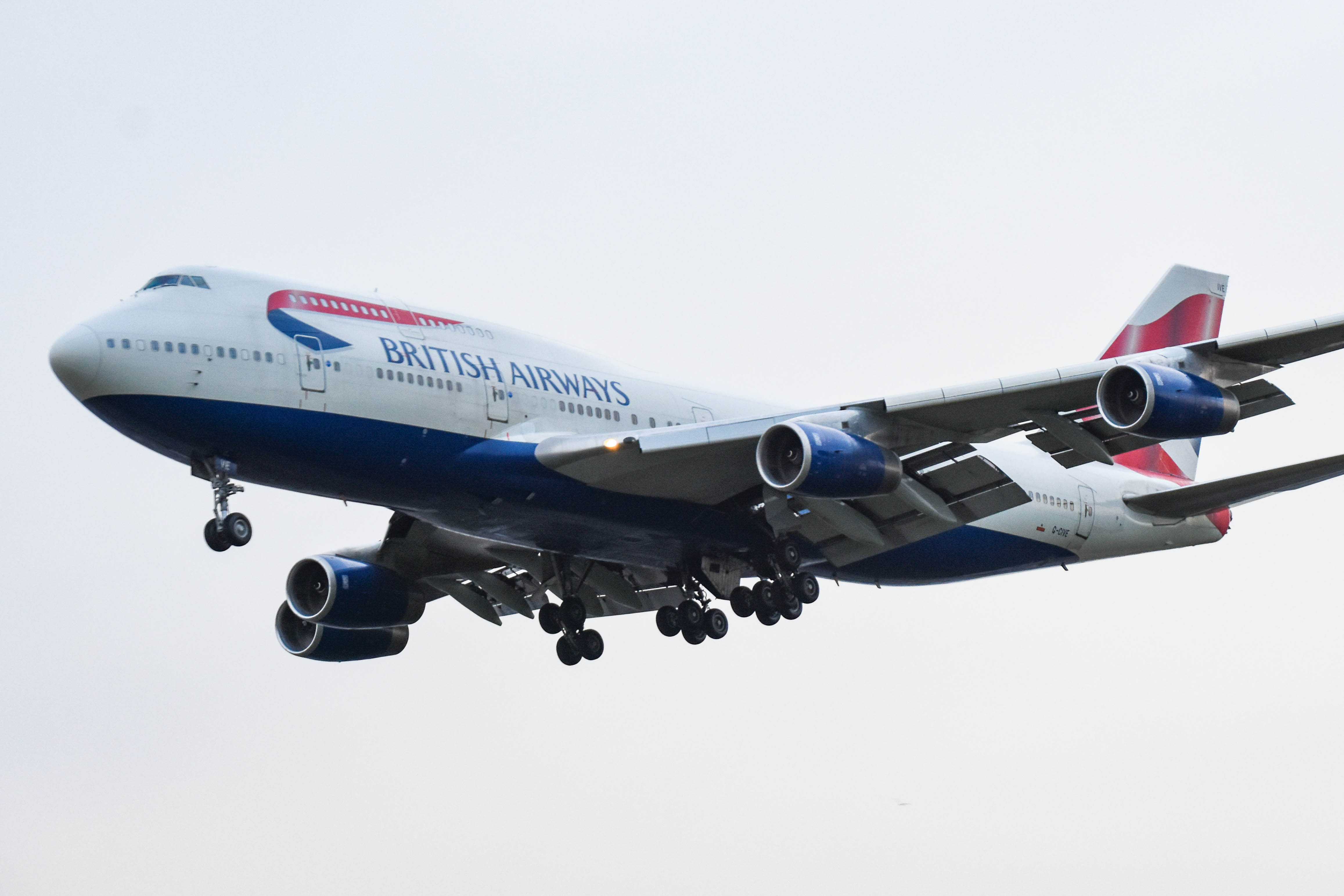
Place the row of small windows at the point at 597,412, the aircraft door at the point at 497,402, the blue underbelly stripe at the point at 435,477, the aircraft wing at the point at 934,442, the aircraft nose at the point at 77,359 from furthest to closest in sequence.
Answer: the row of small windows at the point at 597,412 < the aircraft door at the point at 497,402 < the aircraft wing at the point at 934,442 < the blue underbelly stripe at the point at 435,477 < the aircraft nose at the point at 77,359

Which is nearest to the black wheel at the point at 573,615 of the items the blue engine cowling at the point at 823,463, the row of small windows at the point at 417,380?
the blue engine cowling at the point at 823,463

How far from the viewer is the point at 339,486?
2538 cm

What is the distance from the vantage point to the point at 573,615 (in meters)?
31.9

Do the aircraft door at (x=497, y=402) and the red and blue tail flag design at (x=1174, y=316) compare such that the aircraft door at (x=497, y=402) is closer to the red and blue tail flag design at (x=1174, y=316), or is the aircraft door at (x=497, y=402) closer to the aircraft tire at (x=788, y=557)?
the aircraft tire at (x=788, y=557)

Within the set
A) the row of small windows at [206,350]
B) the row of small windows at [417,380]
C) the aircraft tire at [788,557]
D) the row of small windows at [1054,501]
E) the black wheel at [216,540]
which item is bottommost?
the aircraft tire at [788,557]

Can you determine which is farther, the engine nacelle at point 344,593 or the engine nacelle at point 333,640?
the engine nacelle at point 333,640

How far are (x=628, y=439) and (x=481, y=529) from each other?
11.1ft

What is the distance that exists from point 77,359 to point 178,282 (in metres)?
2.15

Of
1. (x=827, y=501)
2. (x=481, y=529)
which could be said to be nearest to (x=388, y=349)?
(x=481, y=529)

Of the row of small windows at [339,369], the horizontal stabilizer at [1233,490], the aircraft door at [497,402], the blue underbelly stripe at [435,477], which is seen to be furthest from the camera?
the horizontal stabilizer at [1233,490]

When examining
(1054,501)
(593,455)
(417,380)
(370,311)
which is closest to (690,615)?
(593,455)

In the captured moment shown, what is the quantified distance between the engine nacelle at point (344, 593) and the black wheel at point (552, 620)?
123 inches

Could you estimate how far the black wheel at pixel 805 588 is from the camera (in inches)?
1166

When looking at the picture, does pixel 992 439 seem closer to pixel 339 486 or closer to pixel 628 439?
pixel 628 439
